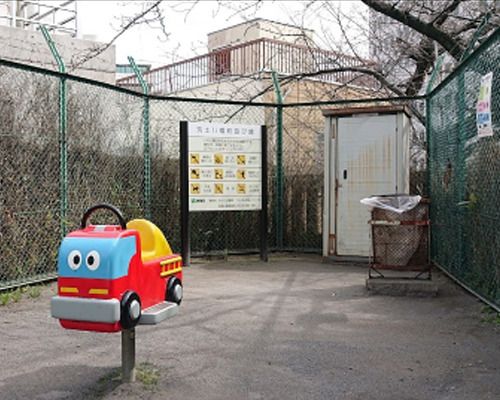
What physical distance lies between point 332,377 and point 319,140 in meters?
6.62

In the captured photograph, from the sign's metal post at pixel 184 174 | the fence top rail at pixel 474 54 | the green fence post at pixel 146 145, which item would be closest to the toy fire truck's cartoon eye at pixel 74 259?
the fence top rail at pixel 474 54

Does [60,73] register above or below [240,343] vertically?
above

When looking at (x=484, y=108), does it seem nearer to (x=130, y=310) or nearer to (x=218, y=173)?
(x=130, y=310)

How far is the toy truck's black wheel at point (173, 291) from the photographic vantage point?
3.76 metres

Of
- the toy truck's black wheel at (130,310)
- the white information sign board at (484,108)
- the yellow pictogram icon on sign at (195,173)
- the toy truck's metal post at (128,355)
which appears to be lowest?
the toy truck's metal post at (128,355)

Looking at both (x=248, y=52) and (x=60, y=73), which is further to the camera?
(x=248, y=52)

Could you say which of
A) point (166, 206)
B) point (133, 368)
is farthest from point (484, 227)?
point (166, 206)

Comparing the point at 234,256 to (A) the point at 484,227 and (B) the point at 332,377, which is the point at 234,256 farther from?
(B) the point at 332,377

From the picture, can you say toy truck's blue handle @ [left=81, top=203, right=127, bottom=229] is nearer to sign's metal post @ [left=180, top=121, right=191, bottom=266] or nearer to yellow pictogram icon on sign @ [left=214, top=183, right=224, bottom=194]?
sign's metal post @ [left=180, top=121, right=191, bottom=266]

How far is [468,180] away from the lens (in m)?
6.40

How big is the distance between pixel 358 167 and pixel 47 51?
6.77m

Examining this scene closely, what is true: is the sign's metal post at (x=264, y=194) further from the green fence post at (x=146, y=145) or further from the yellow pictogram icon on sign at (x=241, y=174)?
the green fence post at (x=146, y=145)

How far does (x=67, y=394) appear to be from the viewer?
136 inches

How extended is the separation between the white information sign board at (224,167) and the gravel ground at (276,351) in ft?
7.38
